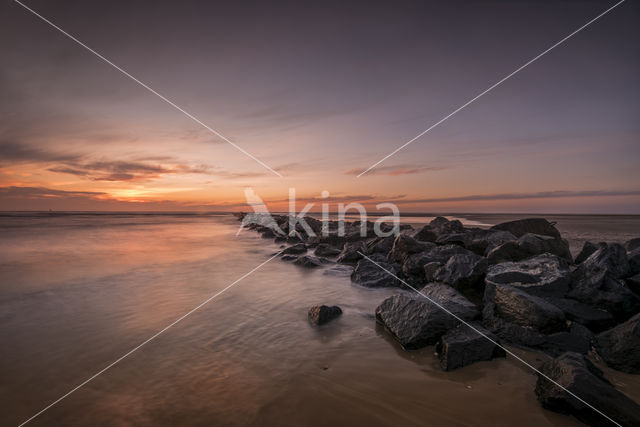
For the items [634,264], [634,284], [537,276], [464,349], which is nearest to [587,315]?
[537,276]

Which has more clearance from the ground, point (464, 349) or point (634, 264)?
point (634, 264)

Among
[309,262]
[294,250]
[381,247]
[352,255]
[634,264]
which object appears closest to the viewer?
[634,264]

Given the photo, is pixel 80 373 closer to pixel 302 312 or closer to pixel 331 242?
pixel 302 312

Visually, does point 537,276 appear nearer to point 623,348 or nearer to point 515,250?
point 623,348

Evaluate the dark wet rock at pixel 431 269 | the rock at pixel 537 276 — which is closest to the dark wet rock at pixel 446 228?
the dark wet rock at pixel 431 269

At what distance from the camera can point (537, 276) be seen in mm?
4516

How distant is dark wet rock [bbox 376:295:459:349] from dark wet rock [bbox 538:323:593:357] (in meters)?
1.03

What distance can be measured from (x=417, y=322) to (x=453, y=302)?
2.59 feet

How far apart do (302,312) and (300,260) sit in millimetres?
4252

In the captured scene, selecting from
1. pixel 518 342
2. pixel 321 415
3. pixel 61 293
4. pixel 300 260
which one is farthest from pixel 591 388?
pixel 61 293

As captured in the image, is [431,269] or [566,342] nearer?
[566,342]

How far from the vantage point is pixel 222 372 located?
309 centimetres

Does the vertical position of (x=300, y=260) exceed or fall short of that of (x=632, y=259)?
it falls short

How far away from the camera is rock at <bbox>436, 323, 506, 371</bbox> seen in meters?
3.02
